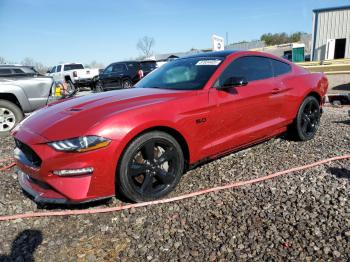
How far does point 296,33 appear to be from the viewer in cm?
7456

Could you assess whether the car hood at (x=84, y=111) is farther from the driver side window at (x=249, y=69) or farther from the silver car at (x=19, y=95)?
the silver car at (x=19, y=95)

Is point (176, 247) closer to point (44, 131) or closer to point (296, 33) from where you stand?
point (44, 131)

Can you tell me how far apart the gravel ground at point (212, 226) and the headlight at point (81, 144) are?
0.77m

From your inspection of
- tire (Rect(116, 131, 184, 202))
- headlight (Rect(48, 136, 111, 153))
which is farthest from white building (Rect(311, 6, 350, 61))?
headlight (Rect(48, 136, 111, 153))

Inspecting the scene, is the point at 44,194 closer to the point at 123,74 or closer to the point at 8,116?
the point at 8,116

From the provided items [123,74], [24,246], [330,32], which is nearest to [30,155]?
[24,246]

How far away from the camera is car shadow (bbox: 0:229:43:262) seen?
9.04 ft

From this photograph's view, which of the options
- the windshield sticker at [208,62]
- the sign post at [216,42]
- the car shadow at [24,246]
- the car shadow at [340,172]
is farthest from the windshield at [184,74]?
the sign post at [216,42]

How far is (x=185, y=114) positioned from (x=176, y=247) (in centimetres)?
142

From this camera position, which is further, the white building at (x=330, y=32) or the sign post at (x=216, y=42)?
the white building at (x=330, y=32)

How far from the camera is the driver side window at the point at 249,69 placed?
13.6ft

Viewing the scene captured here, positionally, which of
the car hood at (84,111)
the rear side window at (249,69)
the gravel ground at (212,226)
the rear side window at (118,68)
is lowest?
the gravel ground at (212,226)

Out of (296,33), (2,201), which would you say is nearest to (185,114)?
(2,201)

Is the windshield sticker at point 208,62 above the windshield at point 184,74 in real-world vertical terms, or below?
above
